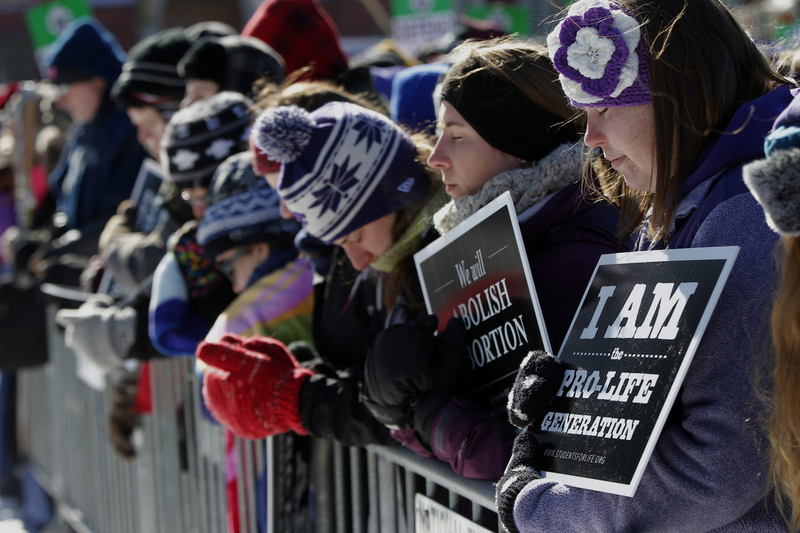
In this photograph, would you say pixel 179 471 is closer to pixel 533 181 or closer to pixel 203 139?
pixel 203 139

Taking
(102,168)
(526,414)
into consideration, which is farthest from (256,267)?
(102,168)

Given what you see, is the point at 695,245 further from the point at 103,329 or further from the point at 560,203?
the point at 103,329

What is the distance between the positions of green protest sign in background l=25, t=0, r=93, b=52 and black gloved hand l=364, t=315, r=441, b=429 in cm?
723

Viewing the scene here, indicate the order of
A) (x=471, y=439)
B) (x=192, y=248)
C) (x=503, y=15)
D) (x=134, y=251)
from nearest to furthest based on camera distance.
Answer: (x=471, y=439) < (x=192, y=248) < (x=134, y=251) < (x=503, y=15)

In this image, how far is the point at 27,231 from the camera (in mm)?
5781

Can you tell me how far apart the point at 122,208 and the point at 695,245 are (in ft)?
10.6

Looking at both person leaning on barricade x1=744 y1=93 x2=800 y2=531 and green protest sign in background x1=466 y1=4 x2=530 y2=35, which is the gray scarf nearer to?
person leaning on barricade x1=744 y1=93 x2=800 y2=531

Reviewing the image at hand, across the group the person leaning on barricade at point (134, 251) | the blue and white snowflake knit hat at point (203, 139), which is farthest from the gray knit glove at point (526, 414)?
the person leaning on barricade at point (134, 251)

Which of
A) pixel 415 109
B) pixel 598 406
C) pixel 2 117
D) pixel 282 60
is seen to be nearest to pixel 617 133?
pixel 598 406

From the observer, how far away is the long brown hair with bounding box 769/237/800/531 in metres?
1.13

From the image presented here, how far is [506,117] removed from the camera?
6.25 feet

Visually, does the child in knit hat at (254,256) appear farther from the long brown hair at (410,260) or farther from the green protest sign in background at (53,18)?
the green protest sign in background at (53,18)

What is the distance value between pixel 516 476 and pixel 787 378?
0.49 m

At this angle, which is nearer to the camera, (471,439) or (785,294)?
(785,294)
